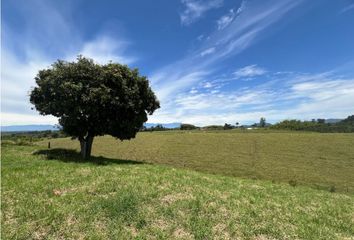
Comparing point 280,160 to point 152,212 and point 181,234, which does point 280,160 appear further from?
point 181,234

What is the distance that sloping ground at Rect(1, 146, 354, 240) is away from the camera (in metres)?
7.53

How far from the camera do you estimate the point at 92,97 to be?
1978 centimetres

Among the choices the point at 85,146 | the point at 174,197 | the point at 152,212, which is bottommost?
the point at 152,212

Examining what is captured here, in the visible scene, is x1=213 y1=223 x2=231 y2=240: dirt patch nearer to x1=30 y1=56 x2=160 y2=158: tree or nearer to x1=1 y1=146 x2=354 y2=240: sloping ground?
x1=1 y1=146 x2=354 y2=240: sloping ground

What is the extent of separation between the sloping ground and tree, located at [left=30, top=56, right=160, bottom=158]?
8.82 m

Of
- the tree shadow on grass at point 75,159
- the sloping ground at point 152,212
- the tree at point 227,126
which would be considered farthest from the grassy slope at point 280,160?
the tree at point 227,126

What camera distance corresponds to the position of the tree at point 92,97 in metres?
20.3

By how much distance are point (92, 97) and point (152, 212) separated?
13.2 metres

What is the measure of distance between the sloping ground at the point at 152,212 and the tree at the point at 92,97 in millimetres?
8817

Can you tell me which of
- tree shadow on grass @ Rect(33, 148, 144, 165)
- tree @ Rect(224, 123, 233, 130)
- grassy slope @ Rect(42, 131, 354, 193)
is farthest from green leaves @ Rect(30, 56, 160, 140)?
tree @ Rect(224, 123, 233, 130)

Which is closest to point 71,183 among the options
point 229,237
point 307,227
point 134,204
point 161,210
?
point 134,204

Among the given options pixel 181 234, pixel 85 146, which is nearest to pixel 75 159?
pixel 85 146

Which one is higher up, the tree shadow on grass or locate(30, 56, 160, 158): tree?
locate(30, 56, 160, 158): tree

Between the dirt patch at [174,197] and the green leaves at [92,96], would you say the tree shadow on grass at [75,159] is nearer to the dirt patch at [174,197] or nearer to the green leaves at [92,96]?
the green leaves at [92,96]
